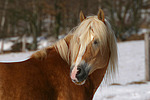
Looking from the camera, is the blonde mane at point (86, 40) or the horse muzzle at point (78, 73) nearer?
the horse muzzle at point (78, 73)

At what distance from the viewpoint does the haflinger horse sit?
1979 mm

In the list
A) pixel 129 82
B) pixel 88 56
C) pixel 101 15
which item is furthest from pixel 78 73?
pixel 129 82

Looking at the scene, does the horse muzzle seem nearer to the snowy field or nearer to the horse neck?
the horse neck

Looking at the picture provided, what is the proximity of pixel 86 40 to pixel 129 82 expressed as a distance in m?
5.16

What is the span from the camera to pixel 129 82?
674 cm

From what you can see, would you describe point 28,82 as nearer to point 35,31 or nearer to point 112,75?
point 112,75

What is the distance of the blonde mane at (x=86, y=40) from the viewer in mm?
2168

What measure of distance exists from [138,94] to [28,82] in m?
3.32

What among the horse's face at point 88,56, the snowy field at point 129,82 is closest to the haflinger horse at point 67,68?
the horse's face at point 88,56

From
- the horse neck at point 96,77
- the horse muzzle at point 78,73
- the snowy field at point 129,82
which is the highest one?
the horse muzzle at point 78,73

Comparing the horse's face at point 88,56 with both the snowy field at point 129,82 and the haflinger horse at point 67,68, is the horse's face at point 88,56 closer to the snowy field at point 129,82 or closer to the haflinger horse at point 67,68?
the haflinger horse at point 67,68

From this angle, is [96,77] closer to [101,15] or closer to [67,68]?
[67,68]

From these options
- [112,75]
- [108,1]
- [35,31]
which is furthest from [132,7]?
[112,75]

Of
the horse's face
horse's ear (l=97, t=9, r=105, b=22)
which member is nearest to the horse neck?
the horse's face
